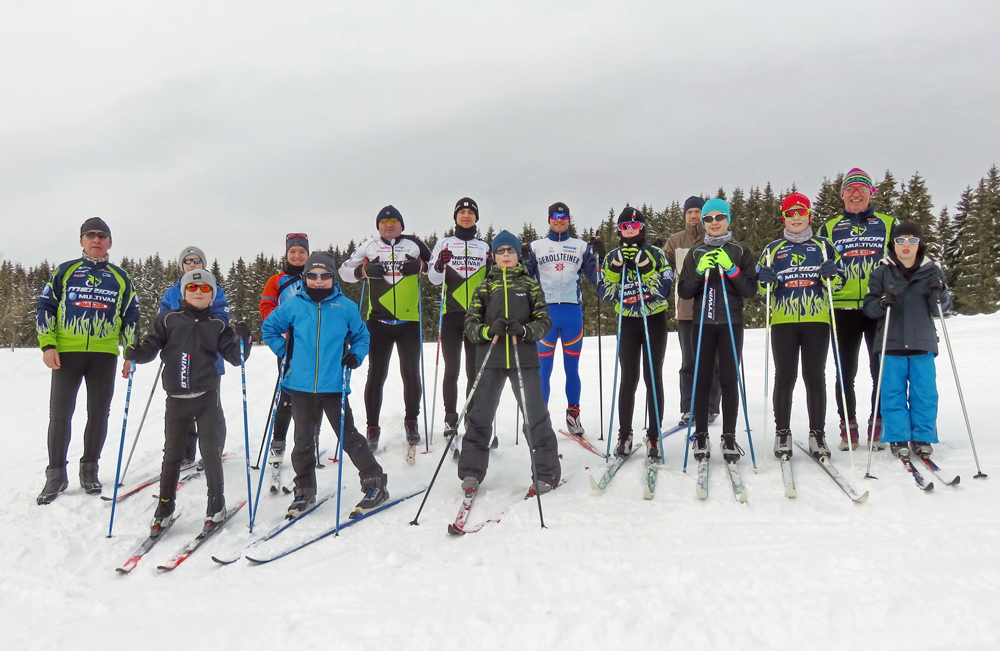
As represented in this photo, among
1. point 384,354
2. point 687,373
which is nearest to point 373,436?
point 384,354

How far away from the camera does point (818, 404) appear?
4.79 meters

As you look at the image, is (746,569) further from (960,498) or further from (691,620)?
(960,498)

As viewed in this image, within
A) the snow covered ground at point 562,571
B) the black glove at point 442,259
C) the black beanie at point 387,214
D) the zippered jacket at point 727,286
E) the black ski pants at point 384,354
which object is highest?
the black beanie at point 387,214

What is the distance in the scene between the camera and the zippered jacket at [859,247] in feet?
16.7

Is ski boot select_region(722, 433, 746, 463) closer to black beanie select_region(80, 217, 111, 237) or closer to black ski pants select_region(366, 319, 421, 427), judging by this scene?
black ski pants select_region(366, 319, 421, 427)

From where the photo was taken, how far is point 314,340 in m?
4.45

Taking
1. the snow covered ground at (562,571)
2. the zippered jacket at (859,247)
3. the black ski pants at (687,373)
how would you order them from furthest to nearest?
the black ski pants at (687,373) → the zippered jacket at (859,247) → the snow covered ground at (562,571)

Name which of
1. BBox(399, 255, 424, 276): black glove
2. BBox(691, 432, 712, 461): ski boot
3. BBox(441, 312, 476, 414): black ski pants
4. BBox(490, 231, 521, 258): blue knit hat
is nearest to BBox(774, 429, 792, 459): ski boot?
BBox(691, 432, 712, 461): ski boot

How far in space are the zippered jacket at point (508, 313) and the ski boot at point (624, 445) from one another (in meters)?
Result: 1.19

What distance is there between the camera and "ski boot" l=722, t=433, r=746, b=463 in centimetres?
458

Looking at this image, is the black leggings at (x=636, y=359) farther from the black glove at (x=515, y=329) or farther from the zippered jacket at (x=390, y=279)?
the zippered jacket at (x=390, y=279)

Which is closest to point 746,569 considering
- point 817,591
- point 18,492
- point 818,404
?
point 817,591

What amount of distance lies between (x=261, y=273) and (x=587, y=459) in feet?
208

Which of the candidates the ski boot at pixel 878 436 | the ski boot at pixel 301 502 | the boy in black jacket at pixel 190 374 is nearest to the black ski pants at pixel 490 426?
the ski boot at pixel 301 502
